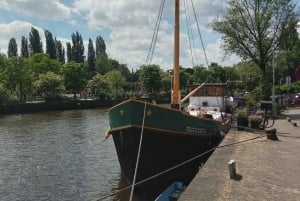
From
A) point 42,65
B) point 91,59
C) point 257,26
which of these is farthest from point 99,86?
point 257,26

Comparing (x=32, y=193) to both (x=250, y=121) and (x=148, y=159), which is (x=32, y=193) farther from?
(x=250, y=121)

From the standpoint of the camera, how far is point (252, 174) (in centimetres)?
1065

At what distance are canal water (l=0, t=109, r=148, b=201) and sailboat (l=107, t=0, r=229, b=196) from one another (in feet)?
3.17

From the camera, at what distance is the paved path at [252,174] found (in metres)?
8.97

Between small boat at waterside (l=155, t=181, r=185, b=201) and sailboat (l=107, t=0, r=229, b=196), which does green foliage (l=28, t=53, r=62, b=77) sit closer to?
sailboat (l=107, t=0, r=229, b=196)

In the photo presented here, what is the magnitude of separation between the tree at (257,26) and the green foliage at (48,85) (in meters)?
53.4

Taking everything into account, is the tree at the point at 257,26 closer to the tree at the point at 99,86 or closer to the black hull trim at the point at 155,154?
the black hull trim at the point at 155,154

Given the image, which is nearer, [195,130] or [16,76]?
[195,130]

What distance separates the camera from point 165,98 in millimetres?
99938

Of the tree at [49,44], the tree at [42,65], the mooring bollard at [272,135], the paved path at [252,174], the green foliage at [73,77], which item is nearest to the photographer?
the paved path at [252,174]

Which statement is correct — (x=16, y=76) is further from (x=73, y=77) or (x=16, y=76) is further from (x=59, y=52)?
(x=59, y=52)

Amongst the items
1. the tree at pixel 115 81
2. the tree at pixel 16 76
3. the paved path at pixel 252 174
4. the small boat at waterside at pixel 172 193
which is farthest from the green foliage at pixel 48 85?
the small boat at waterside at pixel 172 193

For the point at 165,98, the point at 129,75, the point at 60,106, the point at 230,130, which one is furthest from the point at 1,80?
the point at 129,75

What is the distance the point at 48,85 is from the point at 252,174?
7520 cm
